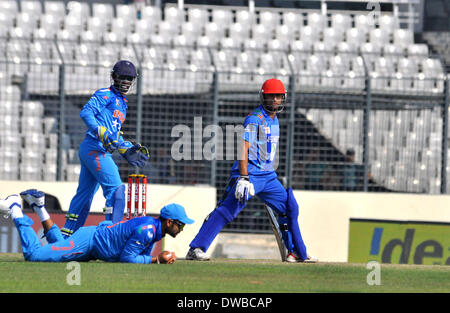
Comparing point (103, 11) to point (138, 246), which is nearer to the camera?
point (138, 246)

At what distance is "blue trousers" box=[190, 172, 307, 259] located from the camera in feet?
31.3

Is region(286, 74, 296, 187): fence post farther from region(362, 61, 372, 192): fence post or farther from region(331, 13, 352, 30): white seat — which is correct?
region(331, 13, 352, 30): white seat

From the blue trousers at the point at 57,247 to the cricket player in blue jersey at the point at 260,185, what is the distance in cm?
132

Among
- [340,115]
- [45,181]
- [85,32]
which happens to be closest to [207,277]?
[45,181]

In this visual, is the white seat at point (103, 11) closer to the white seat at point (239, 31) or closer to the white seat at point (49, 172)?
the white seat at point (239, 31)

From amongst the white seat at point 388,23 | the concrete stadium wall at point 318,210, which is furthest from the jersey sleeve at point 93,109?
the white seat at point 388,23

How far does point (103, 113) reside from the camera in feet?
33.6

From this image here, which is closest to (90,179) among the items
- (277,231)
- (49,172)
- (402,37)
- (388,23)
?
(277,231)

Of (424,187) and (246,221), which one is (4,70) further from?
(424,187)

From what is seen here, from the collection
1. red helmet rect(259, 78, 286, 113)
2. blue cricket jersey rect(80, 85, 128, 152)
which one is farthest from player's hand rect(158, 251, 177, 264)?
red helmet rect(259, 78, 286, 113)

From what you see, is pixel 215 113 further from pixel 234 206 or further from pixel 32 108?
pixel 234 206

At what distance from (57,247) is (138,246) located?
80 centimetres

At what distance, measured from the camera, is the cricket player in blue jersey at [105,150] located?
1007 cm

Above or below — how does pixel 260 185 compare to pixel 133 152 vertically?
below
